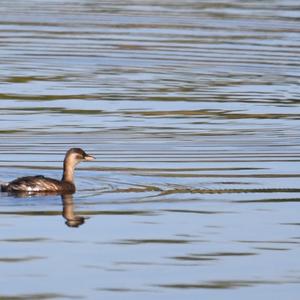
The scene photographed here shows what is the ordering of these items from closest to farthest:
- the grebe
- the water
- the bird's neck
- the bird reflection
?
the water → the bird reflection → the grebe → the bird's neck

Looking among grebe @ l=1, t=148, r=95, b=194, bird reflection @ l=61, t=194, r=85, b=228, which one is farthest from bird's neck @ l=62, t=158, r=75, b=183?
bird reflection @ l=61, t=194, r=85, b=228

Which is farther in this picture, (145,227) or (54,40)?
(54,40)

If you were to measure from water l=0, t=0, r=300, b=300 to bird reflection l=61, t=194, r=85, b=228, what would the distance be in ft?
0.12

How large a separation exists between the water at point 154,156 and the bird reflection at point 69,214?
0.04m

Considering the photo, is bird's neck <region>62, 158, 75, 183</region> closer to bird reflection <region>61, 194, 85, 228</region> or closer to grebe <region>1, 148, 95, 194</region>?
grebe <region>1, 148, 95, 194</region>

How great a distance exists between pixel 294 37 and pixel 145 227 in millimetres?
22027

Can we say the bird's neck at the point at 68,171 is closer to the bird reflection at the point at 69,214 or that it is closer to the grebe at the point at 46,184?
the grebe at the point at 46,184

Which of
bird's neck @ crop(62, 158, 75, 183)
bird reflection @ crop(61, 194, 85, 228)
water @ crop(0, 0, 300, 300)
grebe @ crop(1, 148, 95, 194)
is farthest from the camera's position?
bird's neck @ crop(62, 158, 75, 183)

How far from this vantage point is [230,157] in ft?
64.8

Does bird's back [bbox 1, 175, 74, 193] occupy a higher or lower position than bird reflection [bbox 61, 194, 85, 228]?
higher

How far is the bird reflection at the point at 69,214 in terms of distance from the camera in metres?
15.2

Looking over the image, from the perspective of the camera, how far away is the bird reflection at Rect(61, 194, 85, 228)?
598 inches

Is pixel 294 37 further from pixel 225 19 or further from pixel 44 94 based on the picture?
pixel 44 94

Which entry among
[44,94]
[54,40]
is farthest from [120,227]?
[54,40]
